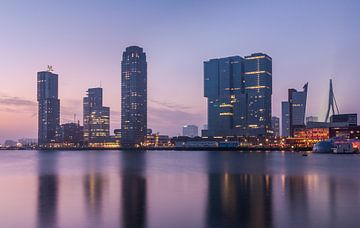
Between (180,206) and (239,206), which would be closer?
(239,206)

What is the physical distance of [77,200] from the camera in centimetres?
3600

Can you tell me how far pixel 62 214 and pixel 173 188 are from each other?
19090 mm

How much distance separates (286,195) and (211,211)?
12.4 m

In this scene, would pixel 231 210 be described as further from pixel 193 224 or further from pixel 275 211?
pixel 193 224

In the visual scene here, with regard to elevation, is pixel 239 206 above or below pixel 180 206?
above

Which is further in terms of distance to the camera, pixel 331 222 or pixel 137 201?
pixel 137 201

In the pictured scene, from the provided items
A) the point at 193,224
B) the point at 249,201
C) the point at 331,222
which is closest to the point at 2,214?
the point at 193,224

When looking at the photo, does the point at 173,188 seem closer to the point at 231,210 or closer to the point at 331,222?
the point at 231,210

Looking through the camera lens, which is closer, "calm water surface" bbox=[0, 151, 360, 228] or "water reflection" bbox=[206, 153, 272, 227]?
"water reflection" bbox=[206, 153, 272, 227]

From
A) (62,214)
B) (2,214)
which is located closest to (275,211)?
(62,214)

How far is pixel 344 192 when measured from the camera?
42.4 m

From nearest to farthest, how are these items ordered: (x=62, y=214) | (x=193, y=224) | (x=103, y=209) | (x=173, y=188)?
(x=193, y=224)
(x=62, y=214)
(x=103, y=209)
(x=173, y=188)

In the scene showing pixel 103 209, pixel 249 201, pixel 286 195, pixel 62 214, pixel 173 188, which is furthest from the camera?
pixel 173 188

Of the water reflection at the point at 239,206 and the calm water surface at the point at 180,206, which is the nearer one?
the water reflection at the point at 239,206
